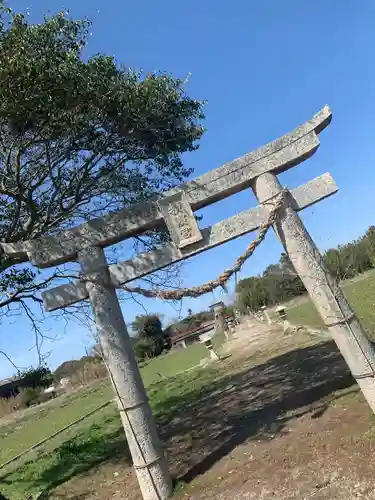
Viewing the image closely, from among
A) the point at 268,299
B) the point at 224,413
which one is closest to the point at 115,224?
the point at 224,413

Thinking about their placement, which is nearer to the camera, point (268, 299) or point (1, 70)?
point (1, 70)

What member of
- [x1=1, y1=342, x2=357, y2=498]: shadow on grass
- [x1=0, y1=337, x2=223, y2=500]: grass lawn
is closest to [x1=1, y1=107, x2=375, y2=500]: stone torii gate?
[x1=1, y1=342, x2=357, y2=498]: shadow on grass

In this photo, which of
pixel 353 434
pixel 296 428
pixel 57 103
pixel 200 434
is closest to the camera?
pixel 353 434

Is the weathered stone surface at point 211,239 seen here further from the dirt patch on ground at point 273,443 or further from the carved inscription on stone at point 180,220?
the dirt patch on ground at point 273,443

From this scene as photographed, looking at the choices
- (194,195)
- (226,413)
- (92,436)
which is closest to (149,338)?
(92,436)

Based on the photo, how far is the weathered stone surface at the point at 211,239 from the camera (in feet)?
19.3

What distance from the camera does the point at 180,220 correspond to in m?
5.95

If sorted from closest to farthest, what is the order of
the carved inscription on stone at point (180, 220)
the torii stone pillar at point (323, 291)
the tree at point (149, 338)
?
the torii stone pillar at point (323, 291) → the carved inscription on stone at point (180, 220) → the tree at point (149, 338)

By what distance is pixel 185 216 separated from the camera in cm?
594

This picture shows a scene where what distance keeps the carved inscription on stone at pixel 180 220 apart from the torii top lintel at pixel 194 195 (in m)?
0.03

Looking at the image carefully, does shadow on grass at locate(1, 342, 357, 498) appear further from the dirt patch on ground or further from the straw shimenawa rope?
the straw shimenawa rope

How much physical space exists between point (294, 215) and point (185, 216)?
4.62 feet

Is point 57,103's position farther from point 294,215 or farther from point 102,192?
point 294,215

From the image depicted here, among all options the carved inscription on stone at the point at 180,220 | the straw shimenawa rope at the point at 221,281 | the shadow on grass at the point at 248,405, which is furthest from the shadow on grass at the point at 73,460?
the carved inscription on stone at the point at 180,220
